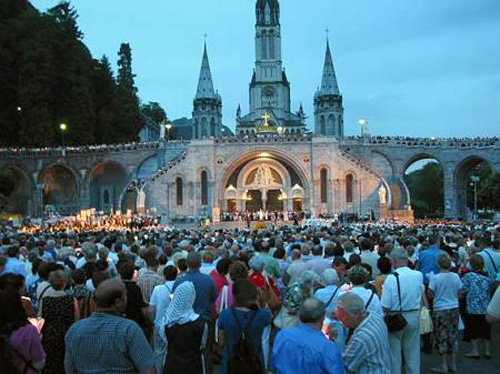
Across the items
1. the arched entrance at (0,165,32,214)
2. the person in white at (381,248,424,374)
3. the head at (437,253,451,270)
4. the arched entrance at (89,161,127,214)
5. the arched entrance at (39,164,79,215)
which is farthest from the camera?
the arched entrance at (89,161,127,214)

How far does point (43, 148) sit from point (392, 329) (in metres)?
52.7

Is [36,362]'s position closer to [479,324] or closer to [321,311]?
[321,311]

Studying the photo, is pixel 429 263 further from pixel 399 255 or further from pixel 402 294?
pixel 402 294

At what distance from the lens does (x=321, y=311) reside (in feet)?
16.4

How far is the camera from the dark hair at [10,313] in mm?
5057

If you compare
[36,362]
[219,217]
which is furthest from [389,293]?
[219,217]

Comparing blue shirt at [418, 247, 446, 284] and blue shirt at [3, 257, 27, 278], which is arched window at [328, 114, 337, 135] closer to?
blue shirt at [418, 247, 446, 284]

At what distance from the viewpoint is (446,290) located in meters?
9.27

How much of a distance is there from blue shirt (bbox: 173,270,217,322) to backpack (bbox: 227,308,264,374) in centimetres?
151

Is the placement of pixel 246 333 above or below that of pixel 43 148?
below

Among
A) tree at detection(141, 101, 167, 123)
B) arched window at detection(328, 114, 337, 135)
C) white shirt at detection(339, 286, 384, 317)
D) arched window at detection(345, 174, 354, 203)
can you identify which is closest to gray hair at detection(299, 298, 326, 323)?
white shirt at detection(339, 286, 384, 317)

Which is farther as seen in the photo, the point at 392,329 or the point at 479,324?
the point at 479,324

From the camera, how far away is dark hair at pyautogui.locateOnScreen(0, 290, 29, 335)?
5057 mm

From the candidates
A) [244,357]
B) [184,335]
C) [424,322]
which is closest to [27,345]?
[184,335]
